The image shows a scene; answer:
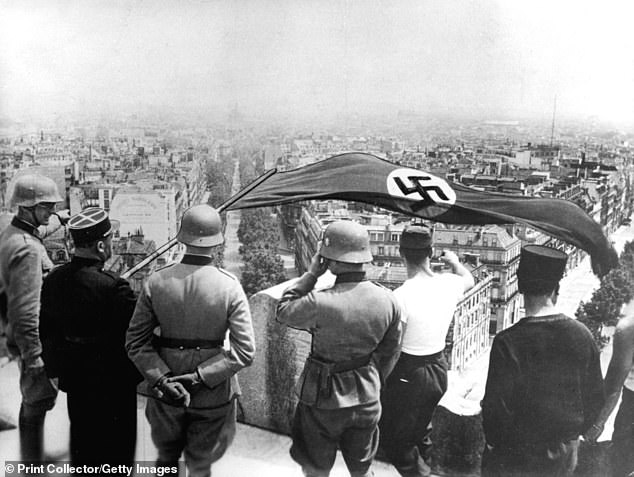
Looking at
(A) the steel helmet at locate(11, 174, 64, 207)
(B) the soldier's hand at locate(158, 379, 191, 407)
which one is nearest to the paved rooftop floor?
(B) the soldier's hand at locate(158, 379, 191, 407)

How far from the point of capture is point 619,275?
14.0 ft

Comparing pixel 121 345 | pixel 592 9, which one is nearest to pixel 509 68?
pixel 592 9

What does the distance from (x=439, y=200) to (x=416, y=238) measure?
28 centimetres

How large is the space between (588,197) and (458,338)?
121 cm

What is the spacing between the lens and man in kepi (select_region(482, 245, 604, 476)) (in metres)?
4.12

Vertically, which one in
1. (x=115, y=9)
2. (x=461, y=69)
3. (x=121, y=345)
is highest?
(x=115, y=9)

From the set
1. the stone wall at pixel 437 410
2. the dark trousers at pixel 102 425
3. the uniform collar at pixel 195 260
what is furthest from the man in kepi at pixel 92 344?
the stone wall at pixel 437 410

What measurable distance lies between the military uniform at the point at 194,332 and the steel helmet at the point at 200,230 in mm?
91

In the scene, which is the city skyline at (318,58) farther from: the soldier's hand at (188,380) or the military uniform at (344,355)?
the soldier's hand at (188,380)

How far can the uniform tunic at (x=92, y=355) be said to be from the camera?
400cm

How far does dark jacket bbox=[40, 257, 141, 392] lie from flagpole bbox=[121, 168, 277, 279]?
24 cm

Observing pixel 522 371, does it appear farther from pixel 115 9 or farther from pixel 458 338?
pixel 115 9

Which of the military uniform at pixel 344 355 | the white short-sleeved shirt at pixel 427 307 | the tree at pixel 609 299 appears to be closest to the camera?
the military uniform at pixel 344 355

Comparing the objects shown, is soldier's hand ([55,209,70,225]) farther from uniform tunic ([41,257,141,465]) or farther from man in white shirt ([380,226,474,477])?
man in white shirt ([380,226,474,477])
